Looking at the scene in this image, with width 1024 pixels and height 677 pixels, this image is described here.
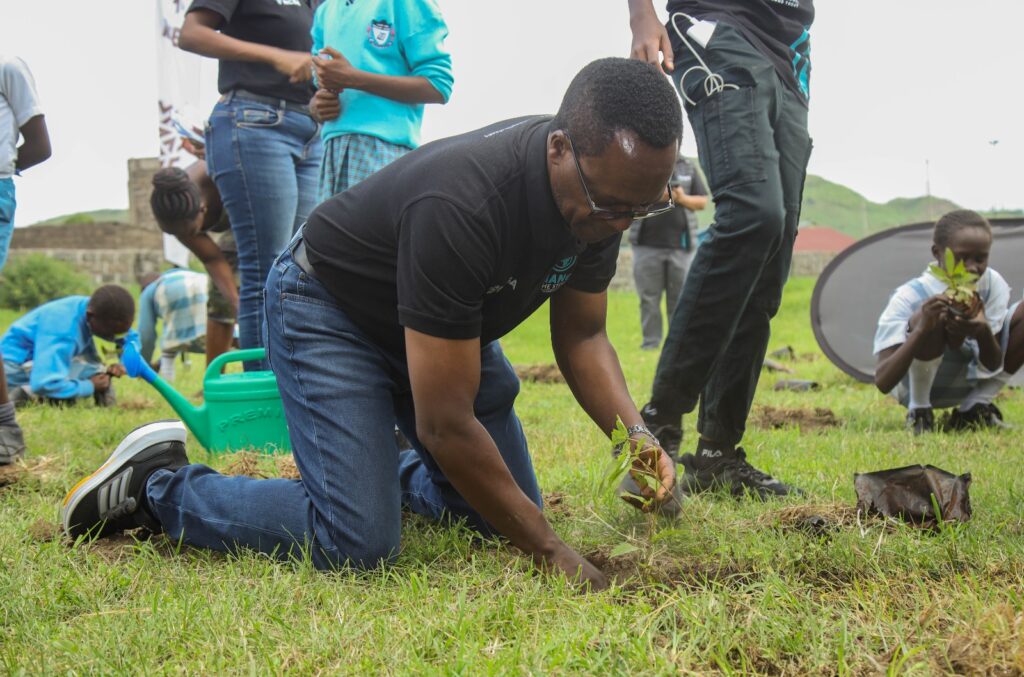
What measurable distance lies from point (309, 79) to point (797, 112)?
2.04 meters

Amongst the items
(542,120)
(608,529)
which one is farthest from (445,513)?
(542,120)

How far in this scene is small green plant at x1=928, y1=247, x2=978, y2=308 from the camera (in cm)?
374

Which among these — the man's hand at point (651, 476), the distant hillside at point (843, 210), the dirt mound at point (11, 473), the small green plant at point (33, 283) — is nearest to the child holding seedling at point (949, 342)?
the man's hand at point (651, 476)

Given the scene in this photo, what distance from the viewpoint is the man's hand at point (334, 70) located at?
3426 millimetres

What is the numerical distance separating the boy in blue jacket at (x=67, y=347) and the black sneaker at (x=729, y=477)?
401 cm

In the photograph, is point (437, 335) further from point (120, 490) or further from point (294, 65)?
point (294, 65)

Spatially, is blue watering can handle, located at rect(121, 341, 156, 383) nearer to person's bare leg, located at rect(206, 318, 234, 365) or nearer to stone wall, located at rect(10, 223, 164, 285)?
person's bare leg, located at rect(206, 318, 234, 365)

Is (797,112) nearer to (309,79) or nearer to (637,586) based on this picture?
(637,586)

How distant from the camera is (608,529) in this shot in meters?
2.57

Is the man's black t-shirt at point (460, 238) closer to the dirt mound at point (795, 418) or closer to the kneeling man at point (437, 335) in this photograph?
the kneeling man at point (437, 335)

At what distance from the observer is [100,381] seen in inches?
227

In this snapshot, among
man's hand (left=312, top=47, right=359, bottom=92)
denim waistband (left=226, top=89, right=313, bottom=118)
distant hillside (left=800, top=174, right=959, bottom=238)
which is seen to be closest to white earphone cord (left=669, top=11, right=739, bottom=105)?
man's hand (left=312, top=47, right=359, bottom=92)

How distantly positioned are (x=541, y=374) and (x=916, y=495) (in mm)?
4582

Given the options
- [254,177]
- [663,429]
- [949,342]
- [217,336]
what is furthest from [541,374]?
[663,429]
